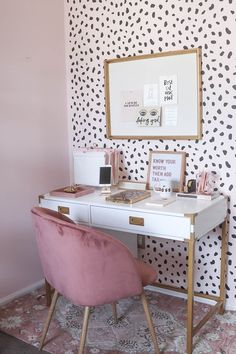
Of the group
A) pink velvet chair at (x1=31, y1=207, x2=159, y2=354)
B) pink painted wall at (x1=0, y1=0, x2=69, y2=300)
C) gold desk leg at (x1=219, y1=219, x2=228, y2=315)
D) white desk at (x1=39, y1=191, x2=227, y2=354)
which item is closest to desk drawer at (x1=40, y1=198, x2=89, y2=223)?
white desk at (x1=39, y1=191, x2=227, y2=354)

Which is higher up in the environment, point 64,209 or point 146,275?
point 64,209

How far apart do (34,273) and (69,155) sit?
36.8 inches

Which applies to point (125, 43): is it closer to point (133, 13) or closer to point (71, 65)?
point (133, 13)

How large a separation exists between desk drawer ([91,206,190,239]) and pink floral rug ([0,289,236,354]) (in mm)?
626

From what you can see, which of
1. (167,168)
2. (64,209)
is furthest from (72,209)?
(167,168)

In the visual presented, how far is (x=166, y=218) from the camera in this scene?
82.7 inches

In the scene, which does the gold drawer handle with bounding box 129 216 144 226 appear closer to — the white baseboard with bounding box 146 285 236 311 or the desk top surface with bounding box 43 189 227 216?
the desk top surface with bounding box 43 189 227 216

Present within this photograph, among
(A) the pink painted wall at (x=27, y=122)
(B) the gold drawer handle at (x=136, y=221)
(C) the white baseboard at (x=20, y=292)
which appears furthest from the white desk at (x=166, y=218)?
(C) the white baseboard at (x=20, y=292)

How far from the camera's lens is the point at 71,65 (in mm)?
3033

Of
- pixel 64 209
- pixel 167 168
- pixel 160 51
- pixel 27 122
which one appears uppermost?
pixel 160 51

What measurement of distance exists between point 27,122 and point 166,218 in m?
1.28

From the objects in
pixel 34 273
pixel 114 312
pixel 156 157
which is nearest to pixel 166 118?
pixel 156 157

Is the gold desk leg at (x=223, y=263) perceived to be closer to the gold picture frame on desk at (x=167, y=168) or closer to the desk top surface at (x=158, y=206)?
the desk top surface at (x=158, y=206)

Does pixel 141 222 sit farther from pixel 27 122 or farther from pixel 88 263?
pixel 27 122
